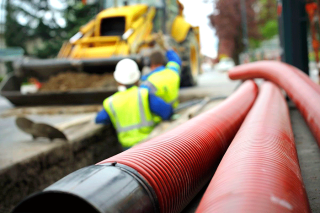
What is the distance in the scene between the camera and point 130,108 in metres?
4.23

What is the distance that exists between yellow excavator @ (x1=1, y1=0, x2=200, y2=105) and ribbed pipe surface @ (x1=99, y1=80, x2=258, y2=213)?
191 inches

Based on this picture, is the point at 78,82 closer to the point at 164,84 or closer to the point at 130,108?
the point at 164,84

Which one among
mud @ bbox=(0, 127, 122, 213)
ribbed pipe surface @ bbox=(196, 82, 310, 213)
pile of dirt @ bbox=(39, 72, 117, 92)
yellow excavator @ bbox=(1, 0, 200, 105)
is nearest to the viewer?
ribbed pipe surface @ bbox=(196, 82, 310, 213)

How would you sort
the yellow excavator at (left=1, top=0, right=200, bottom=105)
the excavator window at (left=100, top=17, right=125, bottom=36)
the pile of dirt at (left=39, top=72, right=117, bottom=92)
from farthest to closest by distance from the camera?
the excavator window at (left=100, top=17, right=125, bottom=36) → the yellow excavator at (left=1, top=0, right=200, bottom=105) → the pile of dirt at (left=39, top=72, right=117, bottom=92)

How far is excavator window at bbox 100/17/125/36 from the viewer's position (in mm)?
9328

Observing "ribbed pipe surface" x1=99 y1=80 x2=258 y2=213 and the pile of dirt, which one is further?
the pile of dirt

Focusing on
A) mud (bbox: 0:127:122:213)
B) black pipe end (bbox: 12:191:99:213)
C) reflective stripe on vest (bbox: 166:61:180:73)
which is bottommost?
mud (bbox: 0:127:122:213)

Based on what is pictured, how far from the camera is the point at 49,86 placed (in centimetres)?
827

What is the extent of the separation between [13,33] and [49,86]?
85.4 ft

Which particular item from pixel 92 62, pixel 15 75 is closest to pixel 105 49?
pixel 92 62

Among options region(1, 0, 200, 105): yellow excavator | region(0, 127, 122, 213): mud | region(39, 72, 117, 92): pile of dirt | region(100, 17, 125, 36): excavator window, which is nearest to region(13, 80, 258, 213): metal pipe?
region(0, 127, 122, 213): mud

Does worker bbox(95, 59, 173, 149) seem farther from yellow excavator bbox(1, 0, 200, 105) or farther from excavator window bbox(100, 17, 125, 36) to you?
excavator window bbox(100, 17, 125, 36)

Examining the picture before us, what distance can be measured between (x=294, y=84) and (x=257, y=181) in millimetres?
2642

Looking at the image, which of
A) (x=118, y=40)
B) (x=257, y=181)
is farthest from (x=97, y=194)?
(x=118, y=40)
